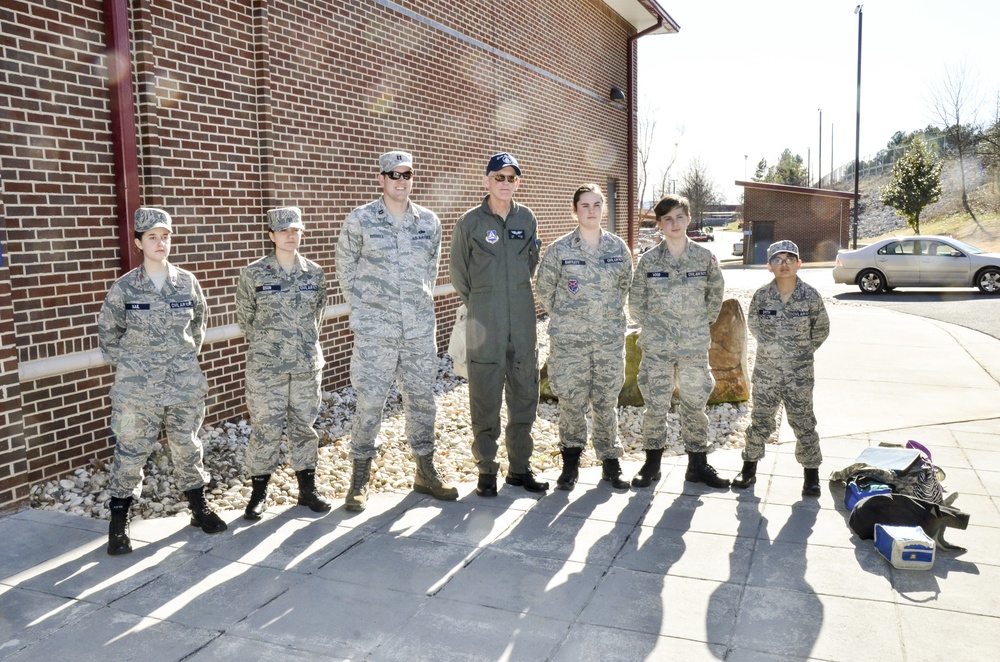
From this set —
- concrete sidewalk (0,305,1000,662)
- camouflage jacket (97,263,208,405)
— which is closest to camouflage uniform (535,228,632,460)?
concrete sidewalk (0,305,1000,662)

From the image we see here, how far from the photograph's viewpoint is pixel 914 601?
3.51 m

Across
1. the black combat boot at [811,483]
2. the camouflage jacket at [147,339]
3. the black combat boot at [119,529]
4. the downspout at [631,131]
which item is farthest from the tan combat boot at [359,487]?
the downspout at [631,131]

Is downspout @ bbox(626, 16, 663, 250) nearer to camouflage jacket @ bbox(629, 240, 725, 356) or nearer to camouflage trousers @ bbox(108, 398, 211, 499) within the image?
camouflage jacket @ bbox(629, 240, 725, 356)

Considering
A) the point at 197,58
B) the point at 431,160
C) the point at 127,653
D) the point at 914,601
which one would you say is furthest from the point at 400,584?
the point at 431,160

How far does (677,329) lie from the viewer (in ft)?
16.7

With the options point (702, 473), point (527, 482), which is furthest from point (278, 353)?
point (702, 473)

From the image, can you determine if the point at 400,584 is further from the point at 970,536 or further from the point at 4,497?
the point at 970,536

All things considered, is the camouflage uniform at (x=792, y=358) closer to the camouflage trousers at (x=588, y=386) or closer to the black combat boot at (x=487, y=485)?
the camouflage trousers at (x=588, y=386)

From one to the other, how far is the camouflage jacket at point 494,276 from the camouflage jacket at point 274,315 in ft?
3.23

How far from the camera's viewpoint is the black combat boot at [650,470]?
5189mm

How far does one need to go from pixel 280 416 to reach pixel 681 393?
254 centimetres

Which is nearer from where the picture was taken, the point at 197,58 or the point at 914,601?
the point at 914,601

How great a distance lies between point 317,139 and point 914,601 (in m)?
6.27

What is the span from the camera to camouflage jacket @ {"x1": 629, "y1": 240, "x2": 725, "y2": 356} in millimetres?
5086
